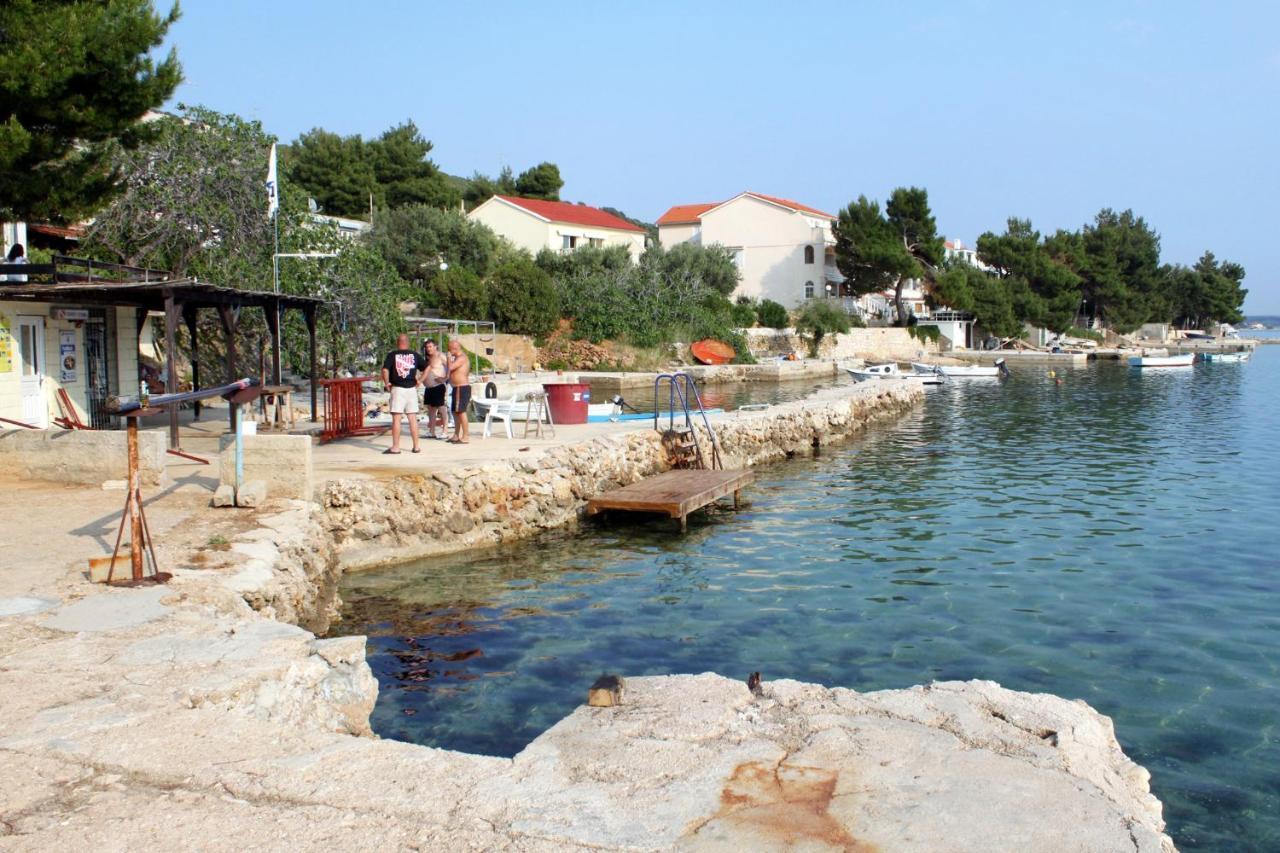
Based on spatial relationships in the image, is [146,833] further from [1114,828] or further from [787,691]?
[1114,828]

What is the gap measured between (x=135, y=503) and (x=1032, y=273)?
313ft

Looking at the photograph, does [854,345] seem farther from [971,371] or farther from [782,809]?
[782,809]

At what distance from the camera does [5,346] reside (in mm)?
17516

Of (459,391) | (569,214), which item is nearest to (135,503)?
(459,391)

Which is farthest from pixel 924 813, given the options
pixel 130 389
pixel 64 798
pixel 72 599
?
pixel 130 389

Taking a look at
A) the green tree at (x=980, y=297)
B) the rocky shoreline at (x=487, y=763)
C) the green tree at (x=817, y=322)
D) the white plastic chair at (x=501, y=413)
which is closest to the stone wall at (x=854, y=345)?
the green tree at (x=817, y=322)

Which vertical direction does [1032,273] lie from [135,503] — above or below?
above

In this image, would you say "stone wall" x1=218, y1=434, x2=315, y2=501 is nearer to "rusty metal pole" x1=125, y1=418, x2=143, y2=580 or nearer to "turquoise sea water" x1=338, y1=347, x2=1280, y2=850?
"turquoise sea water" x1=338, y1=347, x2=1280, y2=850

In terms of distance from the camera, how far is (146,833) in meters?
4.37

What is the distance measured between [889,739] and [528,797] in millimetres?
2099

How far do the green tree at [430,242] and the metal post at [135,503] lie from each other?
48839mm

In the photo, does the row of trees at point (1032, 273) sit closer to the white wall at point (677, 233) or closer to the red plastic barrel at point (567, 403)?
the white wall at point (677, 233)

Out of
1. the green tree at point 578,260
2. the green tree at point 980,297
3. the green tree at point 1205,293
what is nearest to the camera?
the green tree at point 578,260

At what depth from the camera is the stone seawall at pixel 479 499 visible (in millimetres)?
13586
